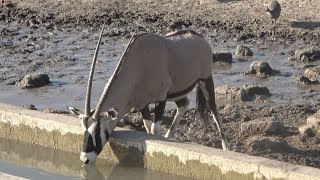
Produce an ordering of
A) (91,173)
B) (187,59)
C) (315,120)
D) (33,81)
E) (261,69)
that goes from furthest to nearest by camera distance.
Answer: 1. (261,69)
2. (33,81)
3. (315,120)
4. (187,59)
5. (91,173)

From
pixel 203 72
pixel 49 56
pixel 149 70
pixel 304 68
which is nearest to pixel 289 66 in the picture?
pixel 304 68

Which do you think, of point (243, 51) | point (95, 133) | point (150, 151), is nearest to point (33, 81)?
point (243, 51)

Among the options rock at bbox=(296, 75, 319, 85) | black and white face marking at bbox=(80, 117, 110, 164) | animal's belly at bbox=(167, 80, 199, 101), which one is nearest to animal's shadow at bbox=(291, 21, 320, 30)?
rock at bbox=(296, 75, 319, 85)

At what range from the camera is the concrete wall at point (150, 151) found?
8156 millimetres

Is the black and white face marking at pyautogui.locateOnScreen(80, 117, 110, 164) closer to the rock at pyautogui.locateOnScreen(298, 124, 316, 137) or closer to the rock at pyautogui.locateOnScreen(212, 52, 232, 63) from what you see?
the rock at pyautogui.locateOnScreen(298, 124, 316, 137)

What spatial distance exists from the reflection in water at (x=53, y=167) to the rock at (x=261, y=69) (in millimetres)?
5795

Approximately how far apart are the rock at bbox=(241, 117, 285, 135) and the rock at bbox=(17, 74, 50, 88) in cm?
410

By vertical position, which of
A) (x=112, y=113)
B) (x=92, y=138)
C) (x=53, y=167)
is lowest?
(x=53, y=167)

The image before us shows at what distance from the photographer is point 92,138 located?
29.2 ft

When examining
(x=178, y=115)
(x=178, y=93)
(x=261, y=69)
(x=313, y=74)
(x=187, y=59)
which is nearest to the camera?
(x=178, y=93)

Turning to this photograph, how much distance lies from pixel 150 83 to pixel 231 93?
Answer: 3581 millimetres

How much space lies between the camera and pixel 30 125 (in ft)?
32.3

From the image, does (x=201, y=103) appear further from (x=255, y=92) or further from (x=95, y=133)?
(x=255, y=92)

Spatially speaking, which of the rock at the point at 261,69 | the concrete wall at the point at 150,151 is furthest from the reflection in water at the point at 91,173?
the rock at the point at 261,69
